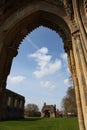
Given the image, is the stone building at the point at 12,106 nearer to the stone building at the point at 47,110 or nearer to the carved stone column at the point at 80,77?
the stone building at the point at 47,110

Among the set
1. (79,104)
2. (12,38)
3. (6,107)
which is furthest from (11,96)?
(79,104)

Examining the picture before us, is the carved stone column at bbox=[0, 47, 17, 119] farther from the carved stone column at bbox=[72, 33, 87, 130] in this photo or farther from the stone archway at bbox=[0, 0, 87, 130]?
the carved stone column at bbox=[72, 33, 87, 130]

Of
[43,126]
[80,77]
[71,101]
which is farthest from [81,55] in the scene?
[71,101]

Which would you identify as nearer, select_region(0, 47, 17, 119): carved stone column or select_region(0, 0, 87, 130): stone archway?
select_region(0, 0, 87, 130): stone archway

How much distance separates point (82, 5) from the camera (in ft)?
20.8

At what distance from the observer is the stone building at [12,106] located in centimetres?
3040

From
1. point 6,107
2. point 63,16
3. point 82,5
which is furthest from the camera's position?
Answer: point 6,107

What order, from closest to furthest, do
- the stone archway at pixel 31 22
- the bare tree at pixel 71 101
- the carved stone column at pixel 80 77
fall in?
the carved stone column at pixel 80 77 < the stone archway at pixel 31 22 < the bare tree at pixel 71 101

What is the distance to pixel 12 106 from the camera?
34406 millimetres

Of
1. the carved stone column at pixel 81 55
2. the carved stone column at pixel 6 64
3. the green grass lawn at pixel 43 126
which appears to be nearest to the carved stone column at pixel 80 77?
the carved stone column at pixel 81 55

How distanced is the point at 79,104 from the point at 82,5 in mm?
3171

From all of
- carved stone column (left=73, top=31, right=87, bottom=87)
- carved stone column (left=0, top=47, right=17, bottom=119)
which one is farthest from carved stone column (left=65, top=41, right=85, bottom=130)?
carved stone column (left=0, top=47, right=17, bottom=119)

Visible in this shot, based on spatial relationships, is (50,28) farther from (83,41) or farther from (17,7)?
(83,41)

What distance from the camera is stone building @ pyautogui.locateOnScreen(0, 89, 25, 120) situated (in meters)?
30.4
